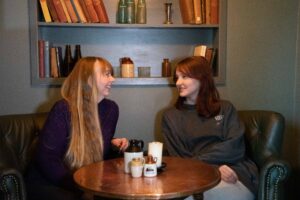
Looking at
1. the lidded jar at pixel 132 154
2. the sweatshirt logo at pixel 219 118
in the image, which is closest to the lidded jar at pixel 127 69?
the sweatshirt logo at pixel 219 118

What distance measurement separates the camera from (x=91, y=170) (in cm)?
206

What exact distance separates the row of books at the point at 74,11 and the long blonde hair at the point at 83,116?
26.3 inches

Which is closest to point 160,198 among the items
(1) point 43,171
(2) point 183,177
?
(2) point 183,177

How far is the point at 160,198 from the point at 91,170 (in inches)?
19.8

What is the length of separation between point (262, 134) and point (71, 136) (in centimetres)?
126

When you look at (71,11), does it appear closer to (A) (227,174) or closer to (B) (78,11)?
(B) (78,11)

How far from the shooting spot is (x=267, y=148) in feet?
8.94

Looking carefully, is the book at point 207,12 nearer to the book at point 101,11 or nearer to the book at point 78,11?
the book at point 101,11

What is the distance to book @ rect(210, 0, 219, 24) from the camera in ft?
10.3

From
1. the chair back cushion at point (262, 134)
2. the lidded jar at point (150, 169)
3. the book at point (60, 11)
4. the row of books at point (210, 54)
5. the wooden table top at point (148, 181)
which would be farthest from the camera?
the row of books at point (210, 54)

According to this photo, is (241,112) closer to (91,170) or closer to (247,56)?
(247,56)

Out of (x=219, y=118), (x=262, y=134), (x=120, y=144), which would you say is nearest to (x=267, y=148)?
(x=262, y=134)

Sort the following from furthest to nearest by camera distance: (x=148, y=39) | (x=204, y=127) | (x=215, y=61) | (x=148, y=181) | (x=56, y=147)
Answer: (x=148, y=39), (x=215, y=61), (x=204, y=127), (x=56, y=147), (x=148, y=181)

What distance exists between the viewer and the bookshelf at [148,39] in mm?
3146
